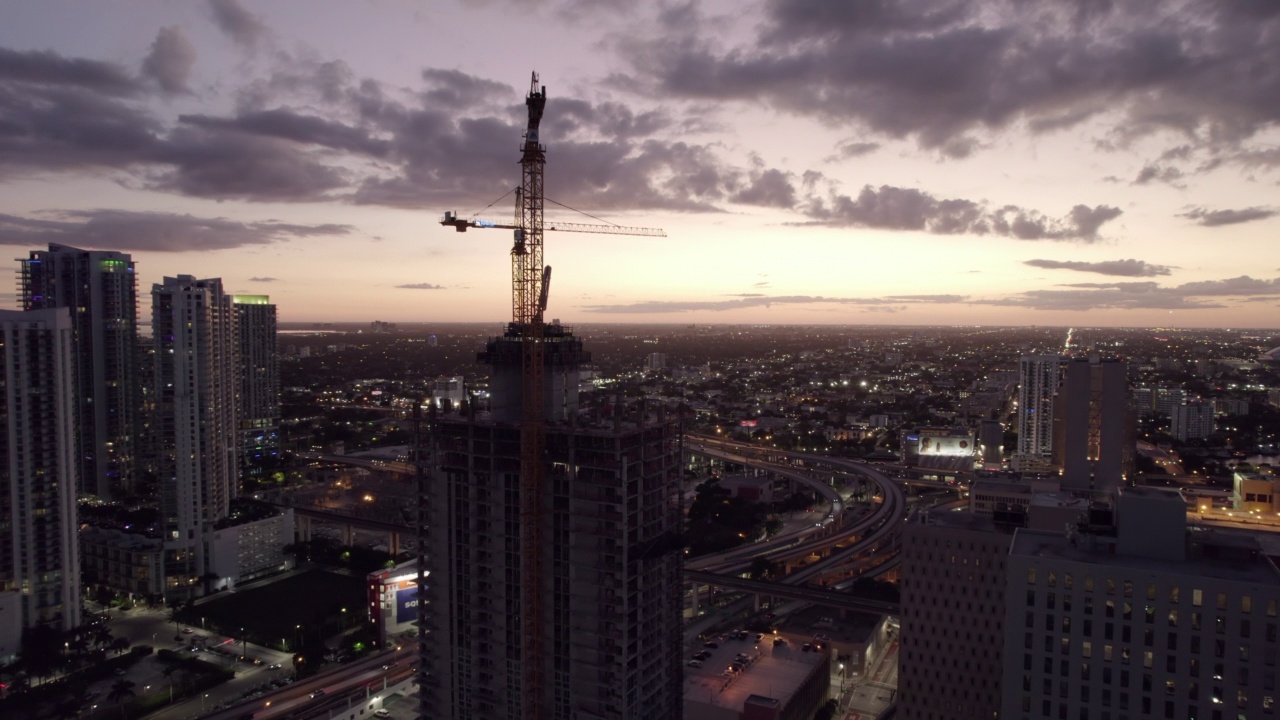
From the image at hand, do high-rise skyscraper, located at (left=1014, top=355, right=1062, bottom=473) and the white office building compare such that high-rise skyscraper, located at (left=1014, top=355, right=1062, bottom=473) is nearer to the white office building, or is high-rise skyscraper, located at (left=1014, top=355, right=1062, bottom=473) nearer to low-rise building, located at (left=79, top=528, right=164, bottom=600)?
the white office building

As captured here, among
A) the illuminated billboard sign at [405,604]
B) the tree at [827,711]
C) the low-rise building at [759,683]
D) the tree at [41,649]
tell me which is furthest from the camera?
the illuminated billboard sign at [405,604]

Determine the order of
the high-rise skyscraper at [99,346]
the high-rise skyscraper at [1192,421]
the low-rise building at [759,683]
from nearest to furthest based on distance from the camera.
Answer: the low-rise building at [759,683] < the high-rise skyscraper at [99,346] < the high-rise skyscraper at [1192,421]

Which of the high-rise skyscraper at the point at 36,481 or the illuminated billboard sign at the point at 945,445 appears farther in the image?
the illuminated billboard sign at the point at 945,445

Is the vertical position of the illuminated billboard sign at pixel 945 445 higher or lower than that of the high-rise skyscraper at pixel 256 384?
lower

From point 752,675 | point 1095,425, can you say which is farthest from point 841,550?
point 752,675

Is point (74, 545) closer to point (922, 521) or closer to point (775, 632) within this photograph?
point (775, 632)

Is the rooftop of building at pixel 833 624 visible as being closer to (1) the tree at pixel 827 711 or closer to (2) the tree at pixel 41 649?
(1) the tree at pixel 827 711

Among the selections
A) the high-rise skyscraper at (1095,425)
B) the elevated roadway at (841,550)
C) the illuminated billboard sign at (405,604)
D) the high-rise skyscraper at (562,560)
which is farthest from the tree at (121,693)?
the high-rise skyscraper at (1095,425)
